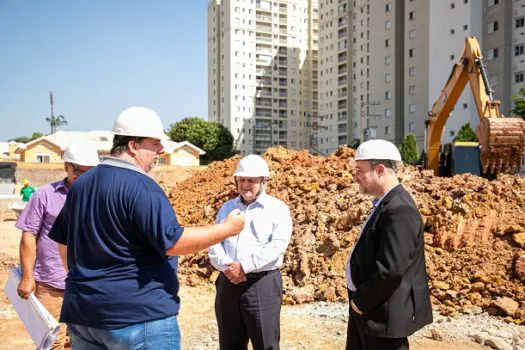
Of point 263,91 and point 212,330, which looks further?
point 263,91

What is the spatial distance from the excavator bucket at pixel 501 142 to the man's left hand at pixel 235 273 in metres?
8.47

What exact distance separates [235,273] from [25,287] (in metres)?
1.41

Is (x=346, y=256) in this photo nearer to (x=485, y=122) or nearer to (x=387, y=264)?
(x=485, y=122)

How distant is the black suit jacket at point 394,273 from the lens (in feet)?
8.46

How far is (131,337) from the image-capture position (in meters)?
2.10

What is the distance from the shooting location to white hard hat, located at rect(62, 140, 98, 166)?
3594 mm

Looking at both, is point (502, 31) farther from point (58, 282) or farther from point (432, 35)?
point (58, 282)

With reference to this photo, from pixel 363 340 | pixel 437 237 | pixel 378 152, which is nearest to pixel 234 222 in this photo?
pixel 378 152

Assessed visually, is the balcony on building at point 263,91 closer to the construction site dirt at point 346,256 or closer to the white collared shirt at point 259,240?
the construction site dirt at point 346,256

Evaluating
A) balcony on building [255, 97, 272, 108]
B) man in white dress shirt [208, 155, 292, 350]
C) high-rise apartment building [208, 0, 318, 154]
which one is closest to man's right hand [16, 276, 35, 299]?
man in white dress shirt [208, 155, 292, 350]

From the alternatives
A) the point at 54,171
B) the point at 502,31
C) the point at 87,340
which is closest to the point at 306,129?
the point at 502,31

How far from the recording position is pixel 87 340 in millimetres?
2215

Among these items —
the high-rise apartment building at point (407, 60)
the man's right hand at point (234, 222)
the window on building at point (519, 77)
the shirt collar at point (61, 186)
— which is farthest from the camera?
the high-rise apartment building at point (407, 60)

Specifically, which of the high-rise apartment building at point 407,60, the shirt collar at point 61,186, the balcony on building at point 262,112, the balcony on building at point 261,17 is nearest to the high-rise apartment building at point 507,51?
the high-rise apartment building at point 407,60
